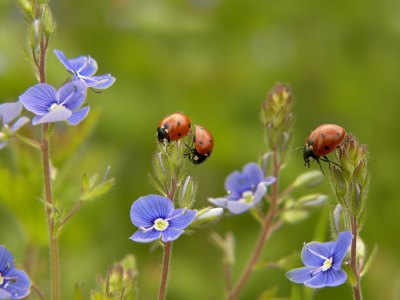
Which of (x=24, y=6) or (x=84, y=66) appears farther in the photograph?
(x=84, y=66)

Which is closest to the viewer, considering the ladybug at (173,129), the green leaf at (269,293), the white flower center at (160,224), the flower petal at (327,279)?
the flower petal at (327,279)

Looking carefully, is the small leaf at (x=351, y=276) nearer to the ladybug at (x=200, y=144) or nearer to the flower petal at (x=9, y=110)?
the ladybug at (x=200, y=144)

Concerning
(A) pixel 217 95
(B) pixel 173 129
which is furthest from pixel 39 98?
(A) pixel 217 95

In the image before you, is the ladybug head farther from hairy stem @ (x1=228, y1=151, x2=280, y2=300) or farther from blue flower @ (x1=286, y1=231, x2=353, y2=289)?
blue flower @ (x1=286, y1=231, x2=353, y2=289)

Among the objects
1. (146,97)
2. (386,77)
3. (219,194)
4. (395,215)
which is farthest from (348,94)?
(146,97)

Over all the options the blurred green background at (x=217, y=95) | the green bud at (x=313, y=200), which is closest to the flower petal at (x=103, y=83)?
the green bud at (x=313, y=200)

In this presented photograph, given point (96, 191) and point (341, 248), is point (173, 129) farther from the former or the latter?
point (341, 248)

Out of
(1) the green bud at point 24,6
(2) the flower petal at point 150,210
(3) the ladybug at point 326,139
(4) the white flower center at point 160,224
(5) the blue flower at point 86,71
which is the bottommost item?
(4) the white flower center at point 160,224
